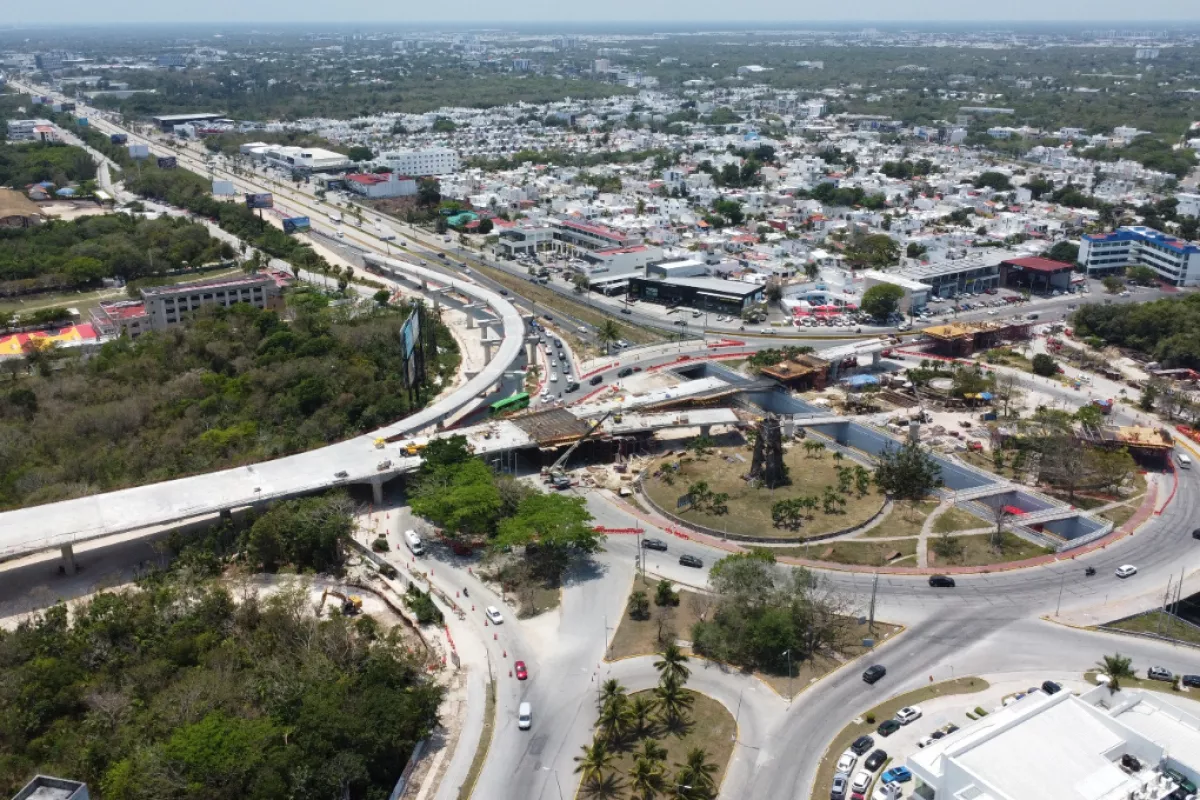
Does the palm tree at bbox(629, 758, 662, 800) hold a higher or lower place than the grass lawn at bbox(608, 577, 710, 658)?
higher

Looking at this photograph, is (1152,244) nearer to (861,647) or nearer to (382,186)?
(861,647)

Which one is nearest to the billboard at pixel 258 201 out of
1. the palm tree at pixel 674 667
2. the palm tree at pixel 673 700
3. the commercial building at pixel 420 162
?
the commercial building at pixel 420 162

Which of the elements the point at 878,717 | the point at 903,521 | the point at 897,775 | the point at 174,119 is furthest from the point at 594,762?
the point at 174,119

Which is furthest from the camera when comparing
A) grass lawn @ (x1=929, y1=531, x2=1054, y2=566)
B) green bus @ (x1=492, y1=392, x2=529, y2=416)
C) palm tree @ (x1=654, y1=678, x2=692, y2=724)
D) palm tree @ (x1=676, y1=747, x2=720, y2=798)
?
green bus @ (x1=492, y1=392, x2=529, y2=416)

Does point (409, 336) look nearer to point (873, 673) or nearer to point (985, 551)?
point (985, 551)

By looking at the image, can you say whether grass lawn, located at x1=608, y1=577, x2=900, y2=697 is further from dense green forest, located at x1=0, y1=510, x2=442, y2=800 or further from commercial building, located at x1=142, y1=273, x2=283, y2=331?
commercial building, located at x1=142, y1=273, x2=283, y2=331

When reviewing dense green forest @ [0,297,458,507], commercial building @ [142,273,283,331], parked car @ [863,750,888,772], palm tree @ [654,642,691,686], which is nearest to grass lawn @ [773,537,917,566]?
palm tree @ [654,642,691,686]

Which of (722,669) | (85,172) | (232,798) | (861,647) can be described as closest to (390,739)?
(232,798)
